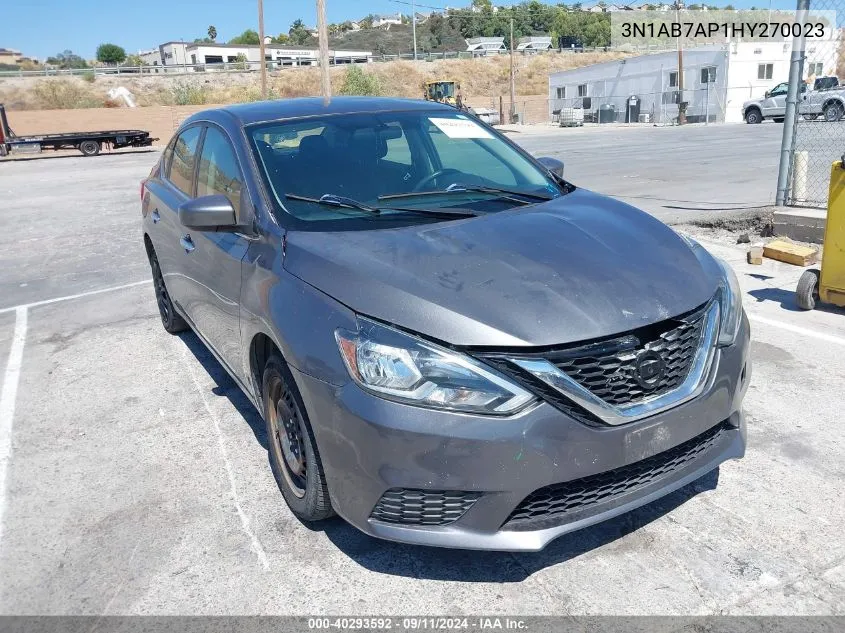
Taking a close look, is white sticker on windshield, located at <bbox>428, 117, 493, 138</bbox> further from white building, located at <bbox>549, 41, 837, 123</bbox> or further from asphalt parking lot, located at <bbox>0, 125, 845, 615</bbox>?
white building, located at <bbox>549, 41, 837, 123</bbox>

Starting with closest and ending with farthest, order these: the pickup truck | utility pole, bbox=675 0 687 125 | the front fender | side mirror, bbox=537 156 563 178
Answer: the front fender
side mirror, bbox=537 156 563 178
the pickup truck
utility pole, bbox=675 0 687 125

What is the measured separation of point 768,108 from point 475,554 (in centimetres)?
3663

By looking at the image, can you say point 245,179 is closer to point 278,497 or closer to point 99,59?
point 278,497

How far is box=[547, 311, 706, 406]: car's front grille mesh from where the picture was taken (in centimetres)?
240

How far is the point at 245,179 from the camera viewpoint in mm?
3504

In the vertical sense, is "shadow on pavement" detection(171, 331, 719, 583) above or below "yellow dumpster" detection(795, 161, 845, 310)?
below

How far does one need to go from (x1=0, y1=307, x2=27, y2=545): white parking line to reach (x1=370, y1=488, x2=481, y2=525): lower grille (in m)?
1.92

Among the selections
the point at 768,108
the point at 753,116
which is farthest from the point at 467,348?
the point at 753,116

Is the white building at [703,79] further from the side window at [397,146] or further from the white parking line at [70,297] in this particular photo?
the side window at [397,146]

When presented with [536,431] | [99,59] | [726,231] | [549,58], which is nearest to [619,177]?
[726,231]

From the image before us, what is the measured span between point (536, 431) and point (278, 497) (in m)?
1.56

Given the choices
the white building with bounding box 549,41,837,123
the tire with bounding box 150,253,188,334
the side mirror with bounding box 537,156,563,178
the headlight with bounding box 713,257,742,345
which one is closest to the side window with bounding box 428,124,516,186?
the side mirror with bounding box 537,156,563,178

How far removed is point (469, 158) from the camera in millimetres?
4039

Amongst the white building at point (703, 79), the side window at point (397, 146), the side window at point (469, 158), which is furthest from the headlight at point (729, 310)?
the white building at point (703, 79)
